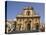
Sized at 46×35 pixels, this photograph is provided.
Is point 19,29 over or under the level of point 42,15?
under

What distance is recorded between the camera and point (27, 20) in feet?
4.15

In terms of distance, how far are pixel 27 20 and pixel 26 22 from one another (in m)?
0.03

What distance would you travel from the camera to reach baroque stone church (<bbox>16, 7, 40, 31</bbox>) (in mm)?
1253

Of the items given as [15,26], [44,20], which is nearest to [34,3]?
[44,20]

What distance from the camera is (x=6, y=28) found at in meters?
1.22

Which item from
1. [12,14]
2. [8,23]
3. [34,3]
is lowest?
[8,23]

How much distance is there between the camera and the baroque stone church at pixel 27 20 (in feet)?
4.11

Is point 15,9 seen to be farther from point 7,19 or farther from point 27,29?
point 27,29

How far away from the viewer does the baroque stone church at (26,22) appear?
49.0 inches

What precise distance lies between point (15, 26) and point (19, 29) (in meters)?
0.06

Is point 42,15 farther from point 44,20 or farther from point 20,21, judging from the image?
point 20,21

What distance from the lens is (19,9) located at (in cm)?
126

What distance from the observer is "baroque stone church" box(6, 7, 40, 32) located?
4.08 feet

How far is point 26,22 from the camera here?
4.14 feet
